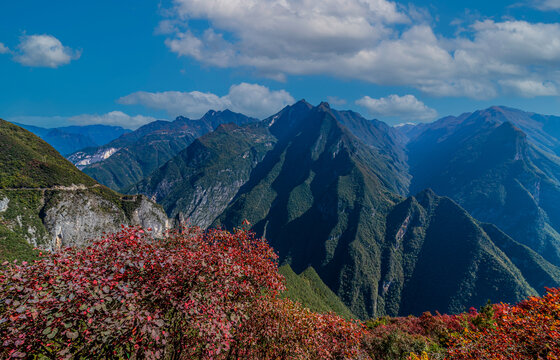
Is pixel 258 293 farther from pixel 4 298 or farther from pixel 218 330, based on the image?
pixel 4 298

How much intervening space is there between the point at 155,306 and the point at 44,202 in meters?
109

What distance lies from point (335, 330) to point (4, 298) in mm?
16450

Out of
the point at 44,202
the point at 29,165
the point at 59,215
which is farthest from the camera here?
the point at 29,165

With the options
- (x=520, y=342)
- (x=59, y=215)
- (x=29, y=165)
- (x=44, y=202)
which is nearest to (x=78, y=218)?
(x=59, y=215)

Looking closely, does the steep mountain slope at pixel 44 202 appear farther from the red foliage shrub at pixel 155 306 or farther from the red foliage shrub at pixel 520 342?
the red foliage shrub at pixel 520 342

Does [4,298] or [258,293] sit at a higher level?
[4,298]

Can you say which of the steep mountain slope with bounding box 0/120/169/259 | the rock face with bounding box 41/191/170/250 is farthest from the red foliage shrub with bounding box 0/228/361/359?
the rock face with bounding box 41/191/170/250

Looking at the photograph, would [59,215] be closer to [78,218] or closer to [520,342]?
[78,218]

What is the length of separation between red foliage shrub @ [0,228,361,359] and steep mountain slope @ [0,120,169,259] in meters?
73.2

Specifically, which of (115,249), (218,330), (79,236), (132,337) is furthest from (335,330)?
(79,236)

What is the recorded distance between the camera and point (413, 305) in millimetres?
196500

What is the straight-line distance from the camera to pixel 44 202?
86688 millimetres

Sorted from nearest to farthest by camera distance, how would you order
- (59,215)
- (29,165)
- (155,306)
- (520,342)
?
(155,306) < (520,342) < (59,215) < (29,165)

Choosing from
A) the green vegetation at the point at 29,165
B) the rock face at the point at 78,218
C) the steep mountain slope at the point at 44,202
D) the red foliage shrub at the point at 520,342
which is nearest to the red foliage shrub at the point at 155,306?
the red foliage shrub at the point at 520,342
